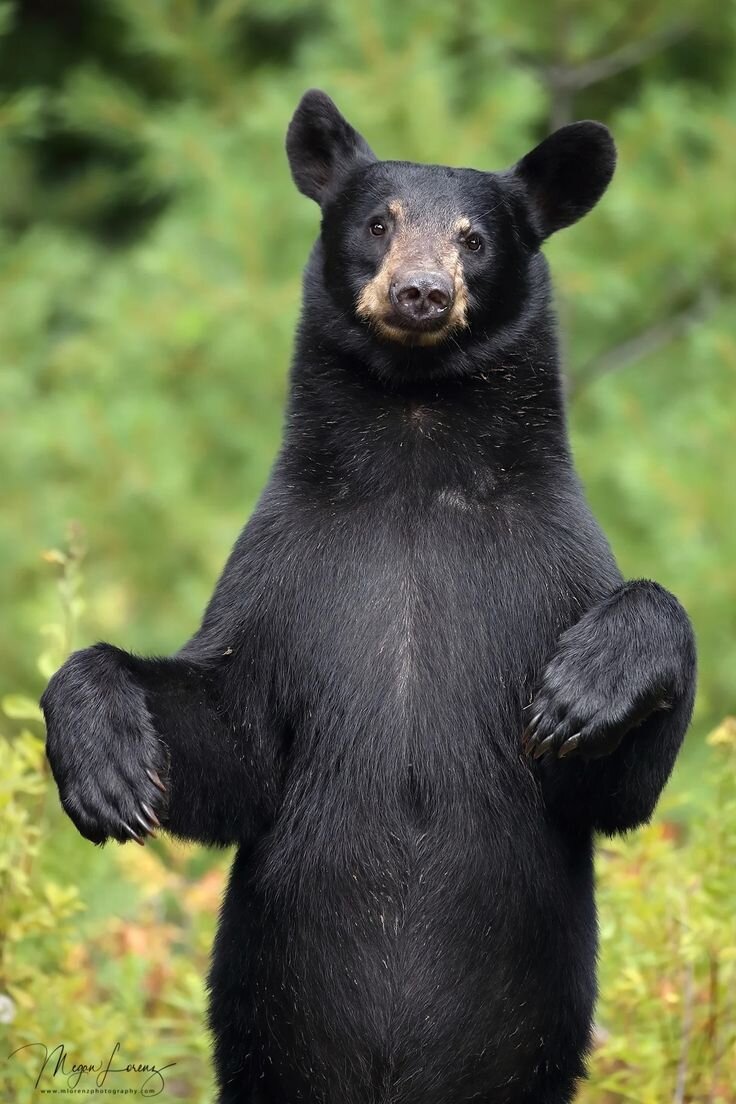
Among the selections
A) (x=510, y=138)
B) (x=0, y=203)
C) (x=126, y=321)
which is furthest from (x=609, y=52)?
(x=0, y=203)

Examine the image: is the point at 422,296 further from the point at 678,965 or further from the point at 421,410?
Result: the point at 678,965

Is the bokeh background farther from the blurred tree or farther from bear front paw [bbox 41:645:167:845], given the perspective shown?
bear front paw [bbox 41:645:167:845]

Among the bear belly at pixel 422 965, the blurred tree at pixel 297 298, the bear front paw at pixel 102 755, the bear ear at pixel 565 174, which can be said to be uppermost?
the blurred tree at pixel 297 298

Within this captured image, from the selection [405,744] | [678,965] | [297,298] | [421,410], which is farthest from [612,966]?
[297,298]

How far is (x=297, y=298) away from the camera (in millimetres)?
8172

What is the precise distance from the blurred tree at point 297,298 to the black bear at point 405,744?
4.28m

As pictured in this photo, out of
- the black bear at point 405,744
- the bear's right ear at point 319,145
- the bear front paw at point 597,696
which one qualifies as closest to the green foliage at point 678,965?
the black bear at point 405,744

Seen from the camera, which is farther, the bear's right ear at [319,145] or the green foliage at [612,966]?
the bear's right ear at [319,145]

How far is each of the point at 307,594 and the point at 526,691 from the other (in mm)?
477

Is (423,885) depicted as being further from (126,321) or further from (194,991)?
(126,321)

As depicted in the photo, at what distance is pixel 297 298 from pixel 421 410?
16.0 feet

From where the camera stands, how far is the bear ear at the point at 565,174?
380cm

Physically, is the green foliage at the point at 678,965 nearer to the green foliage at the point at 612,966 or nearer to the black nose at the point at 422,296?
the green foliage at the point at 612,966

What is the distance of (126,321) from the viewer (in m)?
8.27
